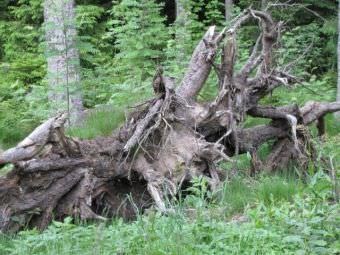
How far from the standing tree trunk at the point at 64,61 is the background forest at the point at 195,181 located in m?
0.23

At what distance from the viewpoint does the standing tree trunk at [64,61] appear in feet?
31.5

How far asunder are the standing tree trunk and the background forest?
225 mm

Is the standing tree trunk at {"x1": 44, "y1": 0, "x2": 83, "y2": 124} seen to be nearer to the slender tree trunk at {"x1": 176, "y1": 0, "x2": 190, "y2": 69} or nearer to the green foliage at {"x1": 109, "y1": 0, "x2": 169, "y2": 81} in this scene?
the green foliage at {"x1": 109, "y1": 0, "x2": 169, "y2": 81}

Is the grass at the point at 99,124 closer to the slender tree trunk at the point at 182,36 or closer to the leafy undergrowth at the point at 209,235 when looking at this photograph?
the slender tree trunk at the point at 182,36

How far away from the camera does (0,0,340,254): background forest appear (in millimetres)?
4418

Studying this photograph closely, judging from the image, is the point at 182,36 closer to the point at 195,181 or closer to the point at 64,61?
the point at 64,61

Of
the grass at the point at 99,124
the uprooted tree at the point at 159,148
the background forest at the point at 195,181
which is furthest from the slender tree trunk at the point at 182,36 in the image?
the uprooted tree at the point at 159,148

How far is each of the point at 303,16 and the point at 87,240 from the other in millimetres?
14077

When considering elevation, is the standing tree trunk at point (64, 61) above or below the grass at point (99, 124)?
above

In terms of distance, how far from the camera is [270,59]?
26.0ft

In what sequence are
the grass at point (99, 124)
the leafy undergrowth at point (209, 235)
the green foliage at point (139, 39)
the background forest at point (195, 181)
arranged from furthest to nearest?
the green foliage at point (139, 39), the grass at point (99, 124), the background forest at point (195, 181), the leafy undergrowth at point (209, 235)

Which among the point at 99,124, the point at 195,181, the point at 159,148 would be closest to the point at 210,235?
the point at 195,181

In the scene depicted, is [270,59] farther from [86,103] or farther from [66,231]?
[86,103]

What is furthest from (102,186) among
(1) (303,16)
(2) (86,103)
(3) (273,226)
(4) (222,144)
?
(1) (303,16)
